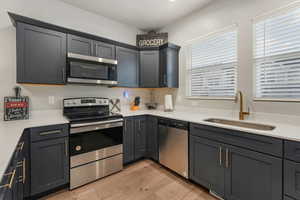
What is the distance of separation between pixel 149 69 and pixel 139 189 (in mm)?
2196

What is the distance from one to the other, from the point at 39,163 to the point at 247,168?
91.5 inches

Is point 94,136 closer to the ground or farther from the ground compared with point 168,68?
closer to the ground

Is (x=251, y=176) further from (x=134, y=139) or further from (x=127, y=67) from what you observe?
(x=127, y=67)

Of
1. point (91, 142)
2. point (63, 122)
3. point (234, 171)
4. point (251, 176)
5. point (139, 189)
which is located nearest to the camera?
point (251, 176)

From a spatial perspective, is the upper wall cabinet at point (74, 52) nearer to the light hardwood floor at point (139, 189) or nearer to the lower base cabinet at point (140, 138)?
the lower base cabinet at point (140, 138)

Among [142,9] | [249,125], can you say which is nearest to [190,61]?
[142,9]

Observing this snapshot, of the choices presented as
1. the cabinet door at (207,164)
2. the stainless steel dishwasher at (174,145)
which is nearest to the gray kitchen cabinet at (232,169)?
the cabinet door at (207,164)

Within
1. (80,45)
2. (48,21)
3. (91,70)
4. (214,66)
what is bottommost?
(91,70)

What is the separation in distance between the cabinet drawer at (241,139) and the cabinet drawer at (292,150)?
1.2 inches

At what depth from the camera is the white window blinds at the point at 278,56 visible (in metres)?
1.58

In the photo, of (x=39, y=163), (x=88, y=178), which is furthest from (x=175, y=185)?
(x=39, y=163)

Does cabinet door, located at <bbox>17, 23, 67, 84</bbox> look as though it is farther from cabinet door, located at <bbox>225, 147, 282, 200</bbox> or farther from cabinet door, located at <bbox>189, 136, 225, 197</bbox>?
cabinet door, located at <bbox>225, 147, 282, 200</bbox>

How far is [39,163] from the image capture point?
161 centimetres

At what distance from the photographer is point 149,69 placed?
2.96 metres
